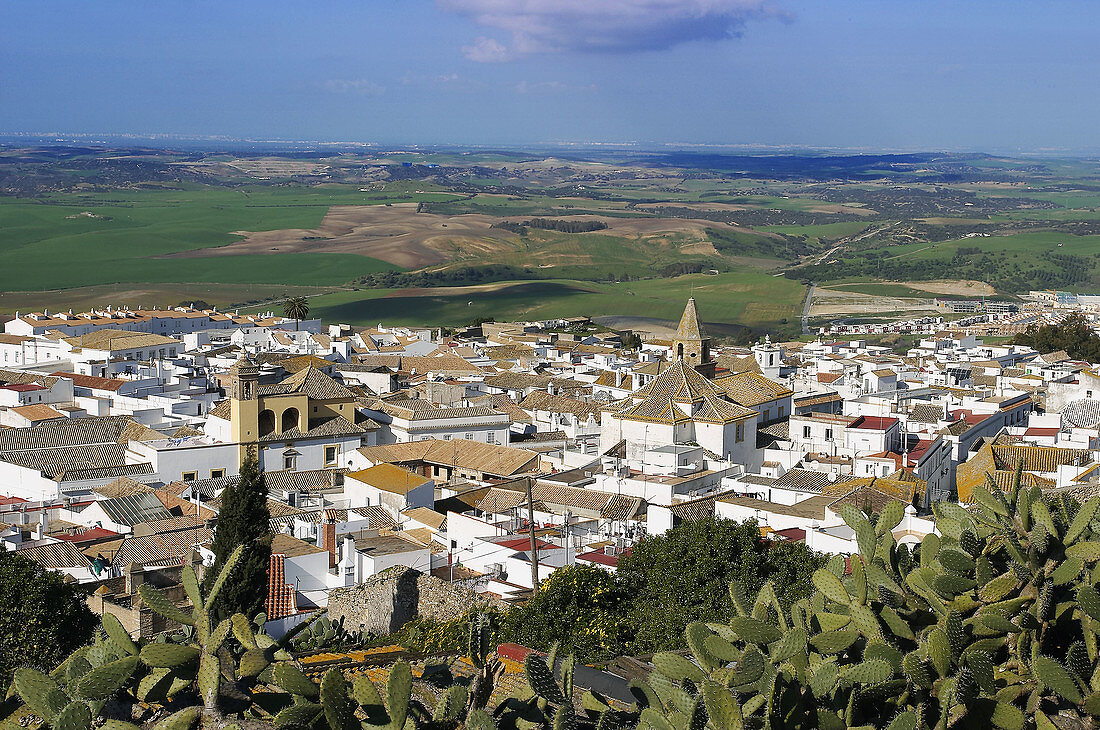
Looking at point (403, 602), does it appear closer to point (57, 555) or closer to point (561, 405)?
point (57, 555)

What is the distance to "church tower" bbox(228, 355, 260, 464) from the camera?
3325cm

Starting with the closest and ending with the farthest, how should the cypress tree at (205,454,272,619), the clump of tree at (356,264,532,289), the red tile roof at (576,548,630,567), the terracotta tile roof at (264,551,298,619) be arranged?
1. the cypress tree at (205,454,272,619)
2. the terracotta tile roof at (264,551,298,619)
3. the red tile roof at (576,548,630,567)
4. the clump of tree at (356,264,532,289)

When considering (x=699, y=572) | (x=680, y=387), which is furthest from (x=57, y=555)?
(x=680, y=387)

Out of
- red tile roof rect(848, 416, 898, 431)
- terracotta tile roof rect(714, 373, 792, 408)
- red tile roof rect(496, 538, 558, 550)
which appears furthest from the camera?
terracotta tile roof rect(714, 373, 792, 408)

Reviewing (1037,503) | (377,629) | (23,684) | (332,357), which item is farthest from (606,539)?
(332,357)

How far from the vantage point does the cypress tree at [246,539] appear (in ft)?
52.6

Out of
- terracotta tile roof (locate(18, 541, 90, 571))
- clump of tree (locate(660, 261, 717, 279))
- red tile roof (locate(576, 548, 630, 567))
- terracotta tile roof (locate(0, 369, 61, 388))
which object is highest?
red tile roof (locate(576, 548, 630, 567))

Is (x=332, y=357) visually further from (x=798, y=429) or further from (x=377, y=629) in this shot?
(x=377, y=629)

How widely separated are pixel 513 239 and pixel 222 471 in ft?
461

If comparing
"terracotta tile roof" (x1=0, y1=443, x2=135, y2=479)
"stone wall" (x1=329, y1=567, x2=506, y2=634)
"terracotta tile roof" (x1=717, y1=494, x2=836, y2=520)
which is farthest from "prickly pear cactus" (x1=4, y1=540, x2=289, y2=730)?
"terracotta tile roof" (x1=0, y1=443, x2=135, y2=479)

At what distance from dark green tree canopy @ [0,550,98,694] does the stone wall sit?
2.96 metres

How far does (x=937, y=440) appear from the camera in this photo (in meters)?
31.4

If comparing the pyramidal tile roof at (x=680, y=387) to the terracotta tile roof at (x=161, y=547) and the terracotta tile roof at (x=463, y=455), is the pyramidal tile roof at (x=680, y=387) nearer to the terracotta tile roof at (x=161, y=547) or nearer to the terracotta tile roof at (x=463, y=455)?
the terracotta tile roof at (x=463, y=455)

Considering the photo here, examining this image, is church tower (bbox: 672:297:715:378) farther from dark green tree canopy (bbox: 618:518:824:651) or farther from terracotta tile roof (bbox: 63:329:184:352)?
terracotta tile roof (bbox: 63:329:184:352)
